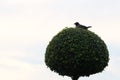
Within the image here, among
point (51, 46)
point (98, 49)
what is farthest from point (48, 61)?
point (98, 49)

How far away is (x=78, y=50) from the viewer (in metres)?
48.6

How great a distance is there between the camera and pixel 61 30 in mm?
51031

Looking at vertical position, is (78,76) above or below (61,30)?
below

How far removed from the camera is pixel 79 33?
163ft

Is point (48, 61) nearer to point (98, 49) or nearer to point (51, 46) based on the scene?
point (51, 46)

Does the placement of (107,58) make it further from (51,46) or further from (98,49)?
(51,46)

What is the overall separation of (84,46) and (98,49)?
1.30 metres

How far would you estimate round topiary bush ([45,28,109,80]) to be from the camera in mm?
48562

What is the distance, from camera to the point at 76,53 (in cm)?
4850

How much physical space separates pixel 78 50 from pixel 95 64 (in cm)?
193

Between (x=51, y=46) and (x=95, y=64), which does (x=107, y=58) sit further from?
(x=51, y=46)

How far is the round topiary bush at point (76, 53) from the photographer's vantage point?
4856cm

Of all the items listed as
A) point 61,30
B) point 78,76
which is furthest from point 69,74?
point 61,30

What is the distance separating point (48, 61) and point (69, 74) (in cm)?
209
